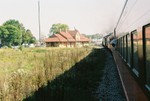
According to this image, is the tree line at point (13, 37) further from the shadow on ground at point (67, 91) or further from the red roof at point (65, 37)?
the shadow on ground at point (67, 91)

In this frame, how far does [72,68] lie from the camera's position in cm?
1641

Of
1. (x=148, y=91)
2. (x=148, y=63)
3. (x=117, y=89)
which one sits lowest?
(x=117, y=89)

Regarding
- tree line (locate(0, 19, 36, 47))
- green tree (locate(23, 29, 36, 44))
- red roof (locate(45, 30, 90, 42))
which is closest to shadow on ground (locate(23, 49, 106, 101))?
red roof (locate(45, 30, 90, 42))

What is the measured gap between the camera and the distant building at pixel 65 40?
284 ft

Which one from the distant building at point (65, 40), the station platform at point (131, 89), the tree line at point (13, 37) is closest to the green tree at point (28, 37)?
the tree line at point (13, 37)

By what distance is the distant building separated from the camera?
86.6 metres

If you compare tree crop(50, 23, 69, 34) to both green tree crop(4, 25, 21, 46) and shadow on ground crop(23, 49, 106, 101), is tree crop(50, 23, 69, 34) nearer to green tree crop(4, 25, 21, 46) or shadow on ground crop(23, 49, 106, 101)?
green tree crop(4, 25, 21, 46)

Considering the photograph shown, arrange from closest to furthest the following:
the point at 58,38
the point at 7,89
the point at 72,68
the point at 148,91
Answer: the point at 148,91 < the point at 7,89 < the point at 72,68 < the point at 58,38

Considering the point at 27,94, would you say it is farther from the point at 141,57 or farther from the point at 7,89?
the point at 141,57

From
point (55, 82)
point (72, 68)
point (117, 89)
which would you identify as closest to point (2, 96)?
point (55, 82)

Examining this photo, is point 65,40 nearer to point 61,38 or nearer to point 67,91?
point 61,38

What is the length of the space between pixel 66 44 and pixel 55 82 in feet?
258

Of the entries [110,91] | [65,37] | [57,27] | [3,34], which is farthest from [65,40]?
[110,91]

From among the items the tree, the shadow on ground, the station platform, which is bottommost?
the shadow on ground
